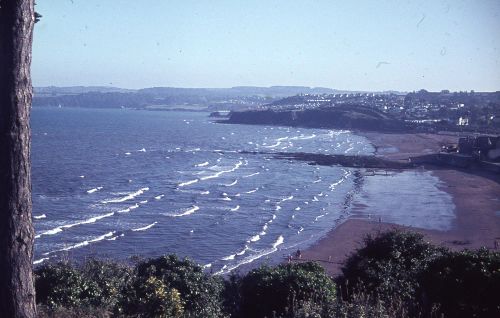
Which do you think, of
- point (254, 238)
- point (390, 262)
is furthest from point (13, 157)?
point (254, 238)

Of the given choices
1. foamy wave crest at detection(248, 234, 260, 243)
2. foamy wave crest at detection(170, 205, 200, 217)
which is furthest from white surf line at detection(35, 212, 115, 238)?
foamy wave crest at detection(248, 234, 260, 243)

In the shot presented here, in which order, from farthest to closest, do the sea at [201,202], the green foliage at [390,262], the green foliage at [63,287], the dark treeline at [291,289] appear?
the sea at [201,202], the green foliage at [390,262], the green foliage at [63,287], the dark treeline at [291,289]

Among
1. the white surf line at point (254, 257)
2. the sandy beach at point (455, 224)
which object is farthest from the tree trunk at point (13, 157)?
the white surf line at point (254, 257)

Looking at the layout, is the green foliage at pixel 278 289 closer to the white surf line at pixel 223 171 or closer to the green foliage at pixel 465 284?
the green foliage at pixel 465 284

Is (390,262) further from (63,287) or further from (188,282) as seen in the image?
(63,287)

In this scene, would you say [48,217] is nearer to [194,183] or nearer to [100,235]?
[100,235]

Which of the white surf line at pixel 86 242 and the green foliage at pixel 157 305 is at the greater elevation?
the green foliage at pixel 157 305

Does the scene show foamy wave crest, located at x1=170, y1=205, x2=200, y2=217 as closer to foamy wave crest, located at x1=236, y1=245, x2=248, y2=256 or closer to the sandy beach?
foamy wave crest, located at x1=236, y1=245, x2=248, y2=256
